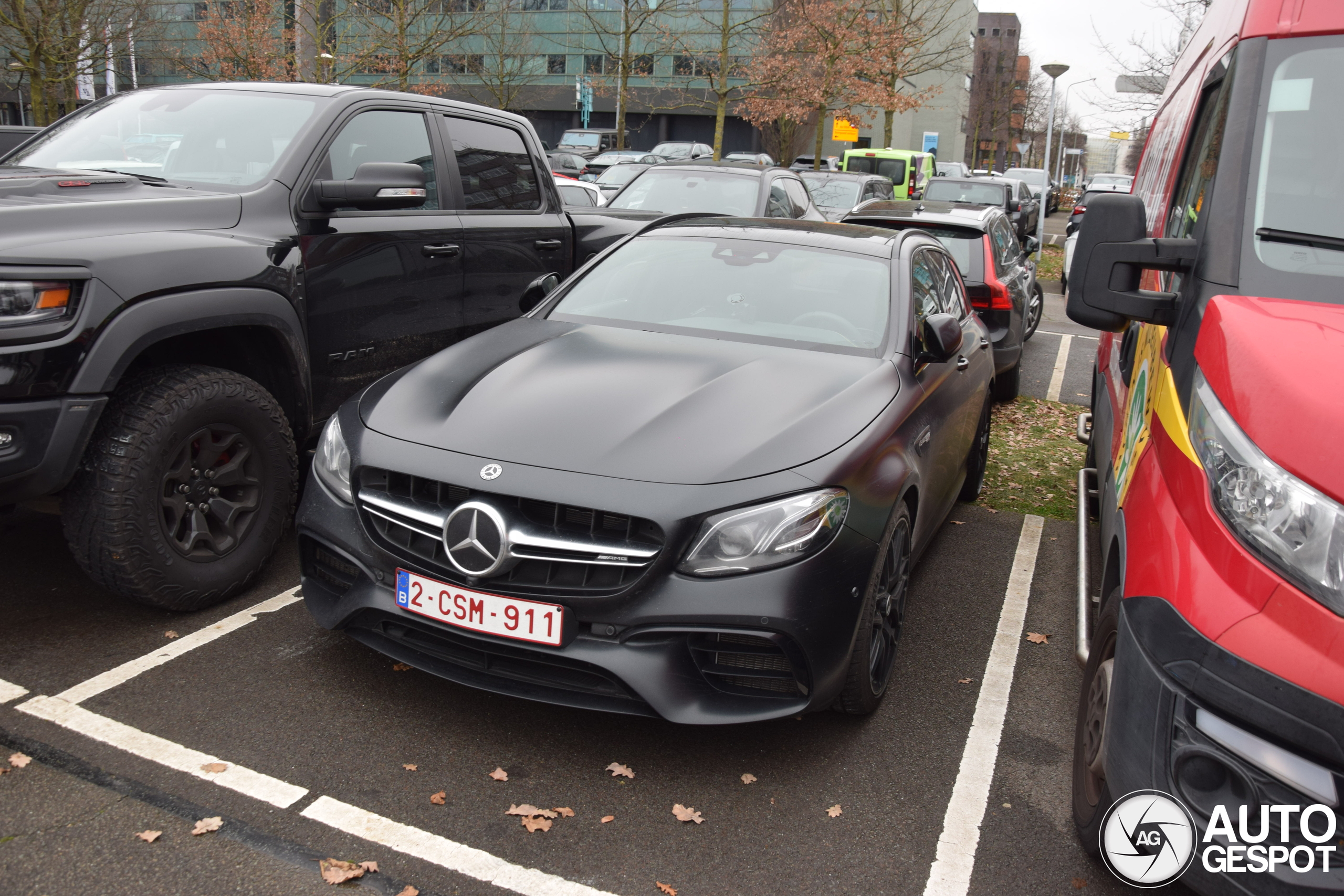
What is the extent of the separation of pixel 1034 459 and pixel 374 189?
16.2ft

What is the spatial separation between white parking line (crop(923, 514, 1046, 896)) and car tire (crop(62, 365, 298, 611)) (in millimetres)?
2738

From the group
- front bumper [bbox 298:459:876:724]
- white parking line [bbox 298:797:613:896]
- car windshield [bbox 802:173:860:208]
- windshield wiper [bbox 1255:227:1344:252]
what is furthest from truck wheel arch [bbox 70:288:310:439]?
car windshield [bbox 802:173:860:208]

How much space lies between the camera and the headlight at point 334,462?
131 inches

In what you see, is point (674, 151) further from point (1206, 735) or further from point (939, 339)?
point (1206, 735)

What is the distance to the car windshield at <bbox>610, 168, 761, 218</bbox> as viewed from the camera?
376 inches

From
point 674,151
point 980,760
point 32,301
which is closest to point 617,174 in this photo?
point 32,301

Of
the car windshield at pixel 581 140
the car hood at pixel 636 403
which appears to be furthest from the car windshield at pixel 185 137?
the car windshield at pixel 581 140

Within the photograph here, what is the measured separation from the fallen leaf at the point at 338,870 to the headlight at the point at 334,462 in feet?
3.59

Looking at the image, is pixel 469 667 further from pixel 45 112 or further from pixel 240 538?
pixel 45 112

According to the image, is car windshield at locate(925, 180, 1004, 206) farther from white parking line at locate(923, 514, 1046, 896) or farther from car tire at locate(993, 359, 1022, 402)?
white parking line at locate(923, 514, 1046, 896)

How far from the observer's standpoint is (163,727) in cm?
316

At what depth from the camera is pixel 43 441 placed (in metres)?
3.21

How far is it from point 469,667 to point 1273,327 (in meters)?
2.26

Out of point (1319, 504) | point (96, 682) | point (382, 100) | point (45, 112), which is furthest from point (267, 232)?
point (45, 112)
